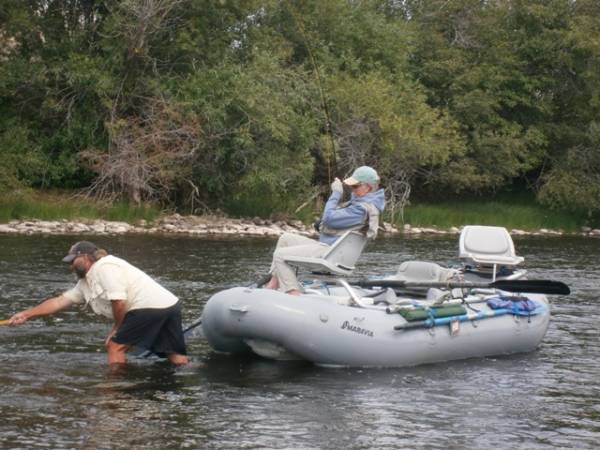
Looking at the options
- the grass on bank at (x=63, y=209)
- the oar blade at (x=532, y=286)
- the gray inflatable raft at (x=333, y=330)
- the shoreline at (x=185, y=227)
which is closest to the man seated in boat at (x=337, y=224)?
the gray inflatable raft at (x=333, y=330)

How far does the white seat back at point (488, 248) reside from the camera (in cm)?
1193

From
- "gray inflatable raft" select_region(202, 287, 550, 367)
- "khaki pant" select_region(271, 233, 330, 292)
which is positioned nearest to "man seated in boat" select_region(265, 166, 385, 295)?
"khaki pant" select_region(271, 233, 330, 292)

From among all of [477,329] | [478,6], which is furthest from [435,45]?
[477,329]

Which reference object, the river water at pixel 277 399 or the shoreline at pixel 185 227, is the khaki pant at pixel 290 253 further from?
the shoreline at pixel 185 227

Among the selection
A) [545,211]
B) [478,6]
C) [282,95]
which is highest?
[478,6]

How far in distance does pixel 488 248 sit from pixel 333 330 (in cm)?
296

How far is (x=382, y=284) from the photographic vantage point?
10.6 metres

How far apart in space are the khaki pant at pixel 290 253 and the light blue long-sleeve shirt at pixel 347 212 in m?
0.19

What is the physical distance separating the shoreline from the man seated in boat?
13.4 metres

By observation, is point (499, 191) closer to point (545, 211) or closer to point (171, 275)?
point (545, 211)

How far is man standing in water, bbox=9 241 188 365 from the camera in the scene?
9.14 m

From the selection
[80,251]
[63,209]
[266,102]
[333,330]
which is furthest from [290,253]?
[266,102]

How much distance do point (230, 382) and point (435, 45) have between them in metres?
28.1

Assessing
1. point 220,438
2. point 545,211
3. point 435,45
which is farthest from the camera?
point 435,45
